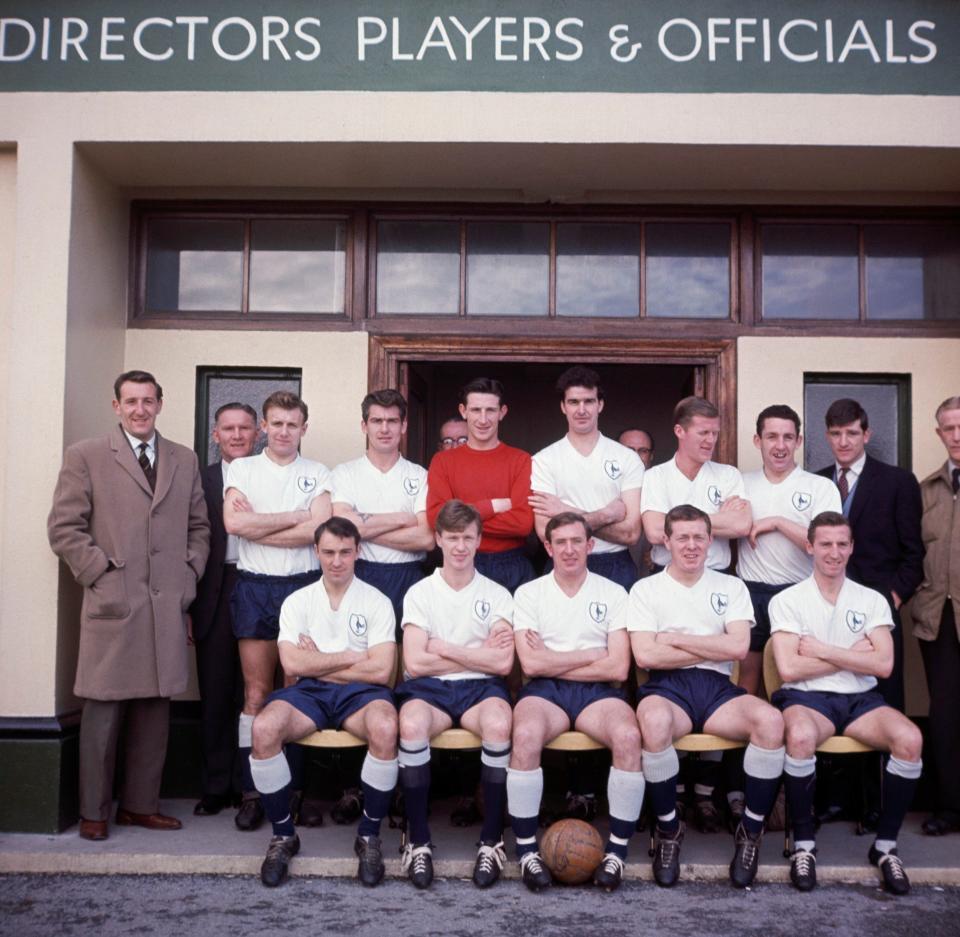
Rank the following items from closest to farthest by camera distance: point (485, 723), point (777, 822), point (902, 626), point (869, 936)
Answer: point (869, 936)
point (485, 723)
point (777, 822)
point (902, 626)

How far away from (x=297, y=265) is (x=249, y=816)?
107 inches

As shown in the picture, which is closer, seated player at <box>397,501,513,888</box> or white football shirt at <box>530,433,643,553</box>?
seated player at <box>397,501,513,888</box>

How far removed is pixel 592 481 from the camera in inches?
179

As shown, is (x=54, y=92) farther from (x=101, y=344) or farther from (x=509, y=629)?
(x=509, y=629)

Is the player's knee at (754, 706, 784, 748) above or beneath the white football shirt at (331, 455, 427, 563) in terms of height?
beneath

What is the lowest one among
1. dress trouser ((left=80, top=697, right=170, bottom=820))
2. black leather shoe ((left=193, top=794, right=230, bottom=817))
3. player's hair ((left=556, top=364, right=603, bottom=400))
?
black leather shoe ((left=193, top=794, right=230, bottom=817))

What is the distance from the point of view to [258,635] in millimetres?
4457

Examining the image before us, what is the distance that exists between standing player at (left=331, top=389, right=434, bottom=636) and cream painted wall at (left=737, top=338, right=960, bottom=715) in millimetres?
1736

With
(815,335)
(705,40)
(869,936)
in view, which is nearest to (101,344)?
(705,40)

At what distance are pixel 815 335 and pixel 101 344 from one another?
140 inches

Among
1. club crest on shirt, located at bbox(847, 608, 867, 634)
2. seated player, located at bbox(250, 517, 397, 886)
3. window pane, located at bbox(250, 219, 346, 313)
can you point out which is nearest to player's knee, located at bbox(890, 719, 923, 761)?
club crest on shirt, located at bbox(847, 608, 867, 634)

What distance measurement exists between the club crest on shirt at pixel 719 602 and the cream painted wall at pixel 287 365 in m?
1.97

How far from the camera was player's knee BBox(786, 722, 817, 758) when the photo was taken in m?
3.92

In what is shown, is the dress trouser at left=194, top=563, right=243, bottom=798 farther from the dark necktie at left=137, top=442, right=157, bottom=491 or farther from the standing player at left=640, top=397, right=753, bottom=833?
the standing player at left=640, top=397, right=753, bottom=833
